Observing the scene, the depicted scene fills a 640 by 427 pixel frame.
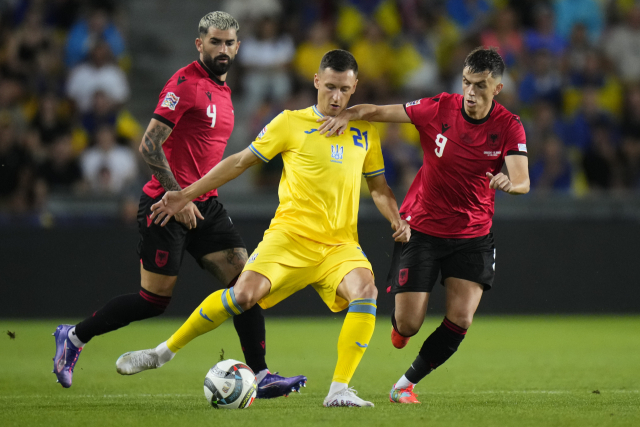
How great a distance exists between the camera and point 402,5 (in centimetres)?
1431

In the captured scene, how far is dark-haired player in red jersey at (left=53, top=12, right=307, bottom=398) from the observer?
20.1 feet

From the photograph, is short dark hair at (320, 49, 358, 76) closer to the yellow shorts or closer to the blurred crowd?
the yellow shorts

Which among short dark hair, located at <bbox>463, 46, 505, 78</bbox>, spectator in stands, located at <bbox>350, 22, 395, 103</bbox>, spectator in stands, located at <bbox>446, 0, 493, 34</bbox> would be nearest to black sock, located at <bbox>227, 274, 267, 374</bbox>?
short dark hair, located at <bbox>463, 46, 505, 78</bbox>

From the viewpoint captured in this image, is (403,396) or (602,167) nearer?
(403,396)

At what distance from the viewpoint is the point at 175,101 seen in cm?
609

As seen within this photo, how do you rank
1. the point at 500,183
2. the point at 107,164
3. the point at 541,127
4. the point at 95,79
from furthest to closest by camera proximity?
the point at 95,79 → the point at 541,127 → the point at 107,164 → the point at 500,183

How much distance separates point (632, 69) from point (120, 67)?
8.27 m

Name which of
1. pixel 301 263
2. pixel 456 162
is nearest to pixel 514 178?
pixel 456 162

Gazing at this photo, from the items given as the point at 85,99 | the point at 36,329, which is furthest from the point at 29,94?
the point at 36,329

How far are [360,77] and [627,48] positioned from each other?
4.51 m

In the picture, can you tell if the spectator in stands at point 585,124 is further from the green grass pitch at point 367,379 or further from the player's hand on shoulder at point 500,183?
the player's hand on shoulder at point 500,183

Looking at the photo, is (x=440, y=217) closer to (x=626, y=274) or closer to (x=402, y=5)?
(x=626, y=274)

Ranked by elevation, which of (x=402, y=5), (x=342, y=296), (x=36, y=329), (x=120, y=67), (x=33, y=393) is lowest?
(x=36, y=329)

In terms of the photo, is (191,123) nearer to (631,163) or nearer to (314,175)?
(314,175)
